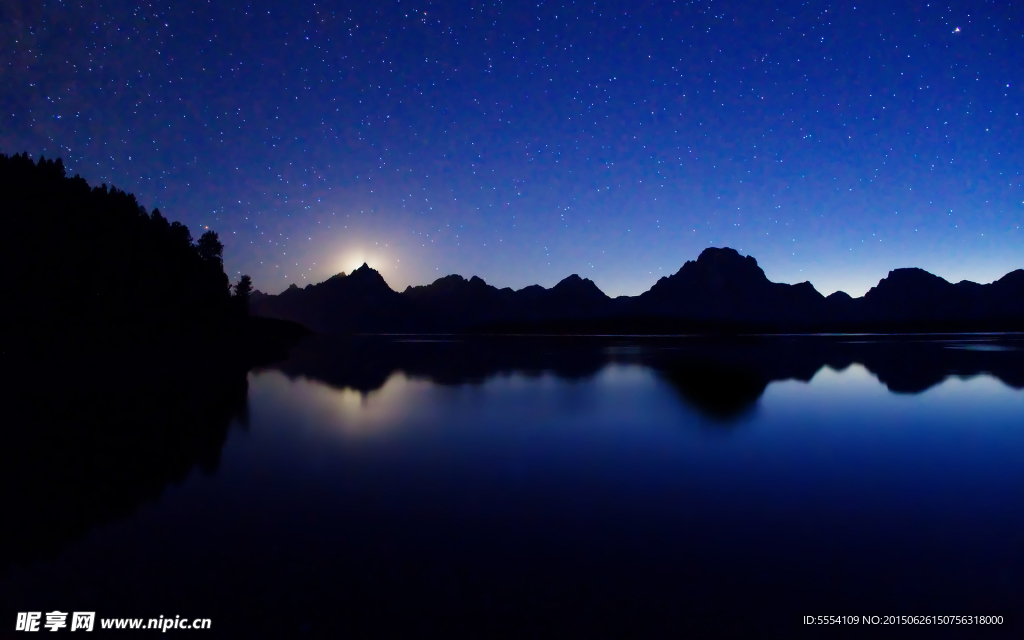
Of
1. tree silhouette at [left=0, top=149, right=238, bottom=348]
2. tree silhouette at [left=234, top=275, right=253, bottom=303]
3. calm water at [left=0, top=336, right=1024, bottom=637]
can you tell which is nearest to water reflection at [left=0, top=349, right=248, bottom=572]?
calm water at [left=0, top=336, right=1024, bottom=637]

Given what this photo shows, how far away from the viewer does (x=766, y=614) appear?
5.61 m

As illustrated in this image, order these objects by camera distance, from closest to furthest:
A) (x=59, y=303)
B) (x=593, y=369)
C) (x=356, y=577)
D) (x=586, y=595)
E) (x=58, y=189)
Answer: (x=586, y=595)
(x=356, y=577)
(x=593, y=369)
(x=59, y=303)
(x=58, y=189)

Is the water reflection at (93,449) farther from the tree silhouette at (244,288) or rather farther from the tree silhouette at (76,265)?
the tree silhouette at (244,288)

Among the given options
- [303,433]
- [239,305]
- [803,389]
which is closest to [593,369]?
[803,389]

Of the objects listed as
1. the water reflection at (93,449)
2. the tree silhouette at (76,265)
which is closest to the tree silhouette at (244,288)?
the tree silhouette at (76,265)

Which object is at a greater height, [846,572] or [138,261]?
[138,261]

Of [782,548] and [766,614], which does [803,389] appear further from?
[766,614]

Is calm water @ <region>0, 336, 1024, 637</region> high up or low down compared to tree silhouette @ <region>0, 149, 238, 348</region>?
down

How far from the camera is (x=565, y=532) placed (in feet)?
26.4

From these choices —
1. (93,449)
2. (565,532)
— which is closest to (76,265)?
(93,449)

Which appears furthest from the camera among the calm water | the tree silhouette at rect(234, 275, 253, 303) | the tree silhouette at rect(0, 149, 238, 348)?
the tree silhouette at rect(234, 275, 253, 303)

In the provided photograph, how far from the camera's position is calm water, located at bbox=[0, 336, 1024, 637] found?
5.80m

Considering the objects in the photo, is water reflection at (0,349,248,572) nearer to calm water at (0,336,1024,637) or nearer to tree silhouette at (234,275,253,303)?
calm water at (0,336,1024,637)

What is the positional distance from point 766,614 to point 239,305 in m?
130
